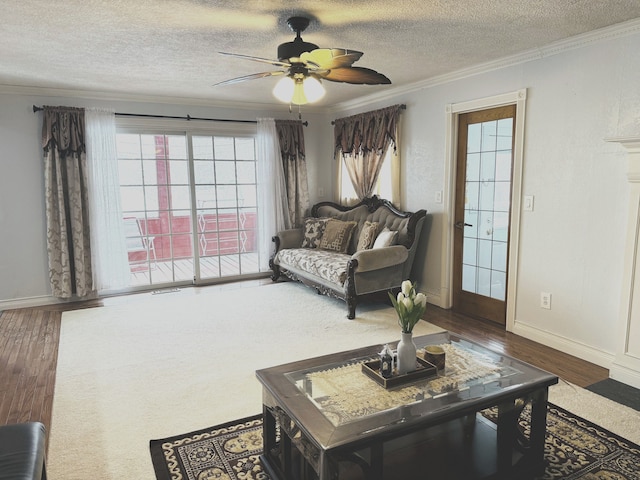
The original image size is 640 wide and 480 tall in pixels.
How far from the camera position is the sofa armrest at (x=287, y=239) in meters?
5.89

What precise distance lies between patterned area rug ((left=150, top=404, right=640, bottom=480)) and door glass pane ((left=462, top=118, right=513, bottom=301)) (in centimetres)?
188

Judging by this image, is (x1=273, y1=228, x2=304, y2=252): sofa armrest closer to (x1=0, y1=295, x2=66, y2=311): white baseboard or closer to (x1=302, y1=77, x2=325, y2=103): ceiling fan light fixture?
(x1=0, y1=295, x2=66, y2=311): white baseboard

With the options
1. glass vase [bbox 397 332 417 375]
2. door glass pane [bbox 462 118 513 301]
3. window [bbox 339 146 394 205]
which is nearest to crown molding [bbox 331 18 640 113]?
door glass pane [bbox 462 118 513 301]

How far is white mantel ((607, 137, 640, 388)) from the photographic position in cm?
285

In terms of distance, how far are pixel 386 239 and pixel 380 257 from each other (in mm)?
293

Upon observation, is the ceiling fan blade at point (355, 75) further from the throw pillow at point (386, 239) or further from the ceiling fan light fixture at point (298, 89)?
the throw pillow at point (386, 239)

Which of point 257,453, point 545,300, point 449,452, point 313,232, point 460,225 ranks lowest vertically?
point 257,453

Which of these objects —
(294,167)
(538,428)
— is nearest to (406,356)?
(538,428)

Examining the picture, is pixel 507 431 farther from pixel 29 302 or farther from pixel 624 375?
pixel 29 302

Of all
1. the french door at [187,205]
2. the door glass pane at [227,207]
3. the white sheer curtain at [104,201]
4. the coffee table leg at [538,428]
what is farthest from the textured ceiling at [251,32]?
the coffee table leg at [538,428]

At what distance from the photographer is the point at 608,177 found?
315 centimetres

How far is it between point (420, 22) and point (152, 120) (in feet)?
12.1

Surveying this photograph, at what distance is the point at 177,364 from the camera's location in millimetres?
3324

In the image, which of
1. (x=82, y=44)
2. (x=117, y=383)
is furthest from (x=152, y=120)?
(x=117, y=383)
